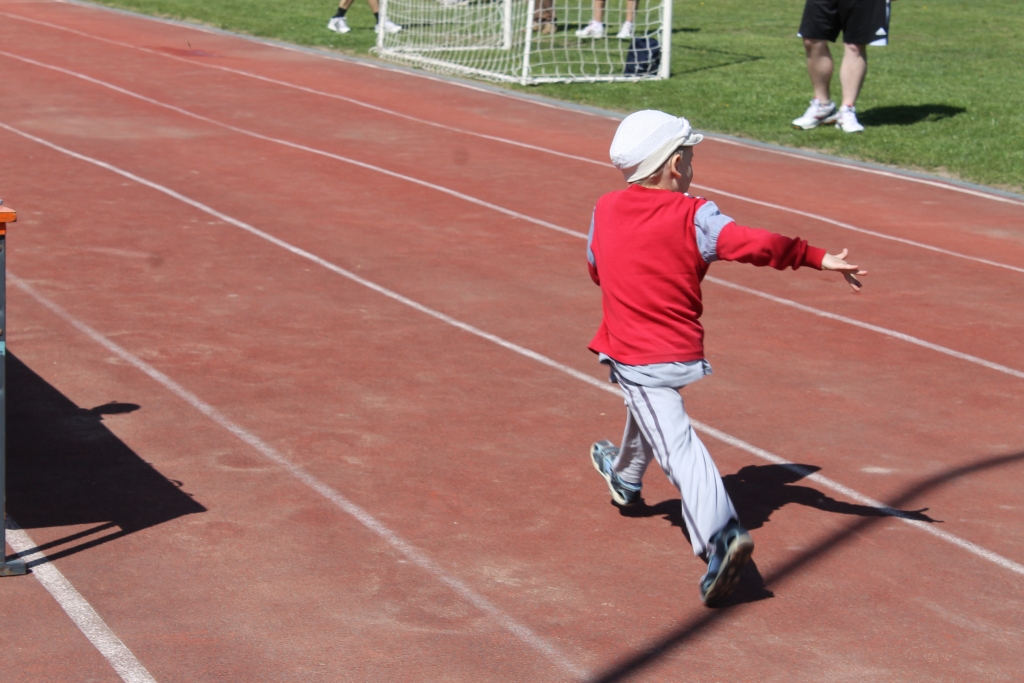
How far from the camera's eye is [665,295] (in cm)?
476

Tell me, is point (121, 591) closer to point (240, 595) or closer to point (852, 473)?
point (240, 595)

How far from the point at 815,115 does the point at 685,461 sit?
11894mm

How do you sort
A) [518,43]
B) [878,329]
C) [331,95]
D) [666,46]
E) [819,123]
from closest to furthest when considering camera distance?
[878,329] → [819,123] → [331,95] → [666,46] → [518,43]

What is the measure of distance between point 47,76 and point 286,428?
46.2 ft

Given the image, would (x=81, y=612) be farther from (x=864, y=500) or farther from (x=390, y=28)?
(x=390, y=28)

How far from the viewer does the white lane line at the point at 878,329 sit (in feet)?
25.6

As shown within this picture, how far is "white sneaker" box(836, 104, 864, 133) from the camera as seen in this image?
15.5 m

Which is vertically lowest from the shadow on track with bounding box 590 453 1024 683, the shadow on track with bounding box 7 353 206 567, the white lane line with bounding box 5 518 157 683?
the shadow on track with bounding box 7 353 206 567

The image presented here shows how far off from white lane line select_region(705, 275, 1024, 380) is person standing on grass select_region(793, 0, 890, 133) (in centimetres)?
648

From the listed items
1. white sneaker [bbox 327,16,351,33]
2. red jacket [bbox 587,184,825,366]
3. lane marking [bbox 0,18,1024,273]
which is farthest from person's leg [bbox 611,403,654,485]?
white sneaker [bbox 327,16,351,33]

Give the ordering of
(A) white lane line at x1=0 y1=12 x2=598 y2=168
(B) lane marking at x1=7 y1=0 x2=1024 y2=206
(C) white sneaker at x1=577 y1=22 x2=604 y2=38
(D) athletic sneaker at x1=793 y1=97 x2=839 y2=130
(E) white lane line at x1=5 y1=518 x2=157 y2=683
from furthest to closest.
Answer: (C) white sneaker at x1=577 y1=22 x2=604 y2=38, (D) athletic sneaker at x1=793 y1=97 x2=839 y2=130, (A) white lane line at x1=0 y1=12 x2=598 y2=168, (B) lane marking at x1=7 y1=0 x2=1024 y2=206, (E) white lane line at x1=5 y1=518 x2=157 y2=683

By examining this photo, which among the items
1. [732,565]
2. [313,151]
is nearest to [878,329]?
[732,565]

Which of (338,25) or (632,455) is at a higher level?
(338,25)

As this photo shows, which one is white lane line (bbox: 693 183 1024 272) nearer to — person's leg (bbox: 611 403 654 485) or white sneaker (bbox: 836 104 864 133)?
white sneaker (bbox: 836 104 864 133)
